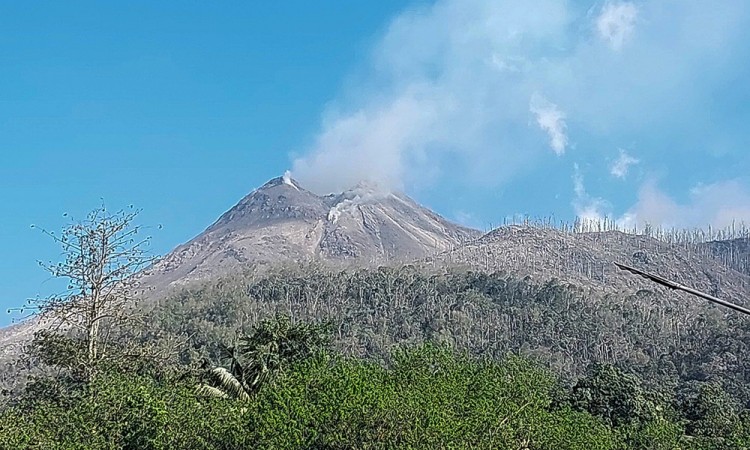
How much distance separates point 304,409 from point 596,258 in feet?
494

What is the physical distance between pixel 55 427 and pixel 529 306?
77976 mm

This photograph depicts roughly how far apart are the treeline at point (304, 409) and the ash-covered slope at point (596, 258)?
11860 cm

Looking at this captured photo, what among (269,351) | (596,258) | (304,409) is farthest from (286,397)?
(596,258)

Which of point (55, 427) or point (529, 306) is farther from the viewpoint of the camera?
point (529, 306)

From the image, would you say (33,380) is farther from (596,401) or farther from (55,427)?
(596,401)

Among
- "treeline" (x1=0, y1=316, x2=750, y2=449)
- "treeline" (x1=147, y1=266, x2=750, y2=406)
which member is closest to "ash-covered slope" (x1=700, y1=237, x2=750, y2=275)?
"treeline" (x1=147, y1=266, x2=750, y2=406)

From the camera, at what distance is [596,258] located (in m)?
161

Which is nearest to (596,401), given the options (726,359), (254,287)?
(726,359)

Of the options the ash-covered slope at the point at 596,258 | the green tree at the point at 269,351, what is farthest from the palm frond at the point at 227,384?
the ash-covered slope at the point at 596,258

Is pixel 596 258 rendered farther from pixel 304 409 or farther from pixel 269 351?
pixel 304 409

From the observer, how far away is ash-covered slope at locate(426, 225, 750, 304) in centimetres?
14975

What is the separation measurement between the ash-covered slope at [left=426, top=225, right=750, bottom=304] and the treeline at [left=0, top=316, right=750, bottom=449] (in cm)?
11860

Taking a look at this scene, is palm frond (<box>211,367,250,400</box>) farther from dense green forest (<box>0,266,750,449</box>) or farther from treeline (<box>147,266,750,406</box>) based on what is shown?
treeline (<box>147,266,750,406</box>)

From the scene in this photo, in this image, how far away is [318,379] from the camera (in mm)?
18297
